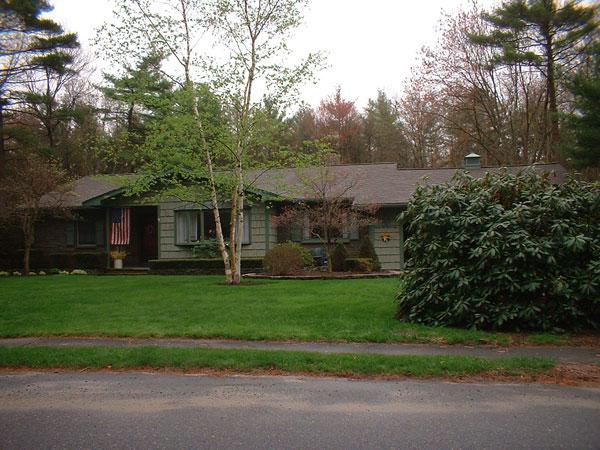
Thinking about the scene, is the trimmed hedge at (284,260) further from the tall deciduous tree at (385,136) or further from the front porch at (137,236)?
the tall deciduous tree at (385,136)

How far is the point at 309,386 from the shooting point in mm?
6035

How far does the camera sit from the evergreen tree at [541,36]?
2845 centimetres

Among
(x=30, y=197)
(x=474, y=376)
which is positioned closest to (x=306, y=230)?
(x=30, y=197)

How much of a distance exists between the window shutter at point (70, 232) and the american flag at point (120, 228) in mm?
2516

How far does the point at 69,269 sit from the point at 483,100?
86.0 feet

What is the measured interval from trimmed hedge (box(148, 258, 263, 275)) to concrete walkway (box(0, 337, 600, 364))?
513 inches

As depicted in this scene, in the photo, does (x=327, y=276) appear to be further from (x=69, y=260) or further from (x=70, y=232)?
(x=70, y=232)

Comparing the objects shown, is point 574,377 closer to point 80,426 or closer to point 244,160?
point 80,426

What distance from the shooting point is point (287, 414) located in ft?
16.6

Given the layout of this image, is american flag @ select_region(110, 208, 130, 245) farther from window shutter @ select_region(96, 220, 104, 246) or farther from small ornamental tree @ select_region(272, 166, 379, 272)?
small ornamental tree @ select_region(272, 166, 379, 272)

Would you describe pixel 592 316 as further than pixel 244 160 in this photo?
No

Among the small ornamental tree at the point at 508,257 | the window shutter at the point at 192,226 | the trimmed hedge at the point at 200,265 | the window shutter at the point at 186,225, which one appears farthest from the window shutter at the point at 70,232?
the small ornamental tree at the point at 508,257

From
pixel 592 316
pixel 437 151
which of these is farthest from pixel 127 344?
pixel 437 151

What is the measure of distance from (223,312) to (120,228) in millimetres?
14935
